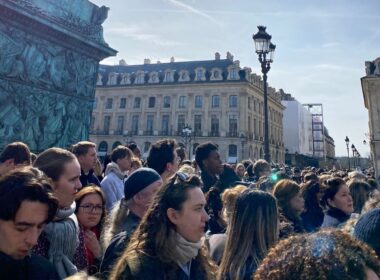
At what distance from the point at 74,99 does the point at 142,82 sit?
4213 centimetres

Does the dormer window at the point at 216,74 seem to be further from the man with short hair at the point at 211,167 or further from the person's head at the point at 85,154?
the person's head at the point at 85,154

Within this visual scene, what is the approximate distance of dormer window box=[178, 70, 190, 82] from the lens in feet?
168

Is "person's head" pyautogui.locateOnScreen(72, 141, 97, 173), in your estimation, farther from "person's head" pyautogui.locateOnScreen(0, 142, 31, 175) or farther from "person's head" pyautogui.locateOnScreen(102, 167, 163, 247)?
"person's head" pyautogui.locateOnScreen(102, 167, 163, 247)

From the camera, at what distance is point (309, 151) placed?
69.1 meters

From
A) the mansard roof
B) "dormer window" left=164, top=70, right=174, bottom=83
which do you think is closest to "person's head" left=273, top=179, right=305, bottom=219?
the mansard roof

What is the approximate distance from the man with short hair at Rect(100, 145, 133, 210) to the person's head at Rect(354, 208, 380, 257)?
3228 mm

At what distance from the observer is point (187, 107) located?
50.8 metres

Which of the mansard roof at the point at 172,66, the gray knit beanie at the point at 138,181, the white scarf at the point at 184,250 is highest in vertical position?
the mansard roof at the point at 172,66

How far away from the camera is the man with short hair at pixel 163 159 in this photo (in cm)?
433

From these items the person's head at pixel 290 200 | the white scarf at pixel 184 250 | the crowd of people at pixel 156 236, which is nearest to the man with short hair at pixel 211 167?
the person's head at pixel 290 200

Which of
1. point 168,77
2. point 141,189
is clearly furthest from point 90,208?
point 168,77

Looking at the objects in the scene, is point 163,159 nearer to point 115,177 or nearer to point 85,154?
point 115,177

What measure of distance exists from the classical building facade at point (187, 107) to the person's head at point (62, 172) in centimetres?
4355

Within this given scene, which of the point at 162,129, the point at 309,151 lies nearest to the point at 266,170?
the point at 162,129
